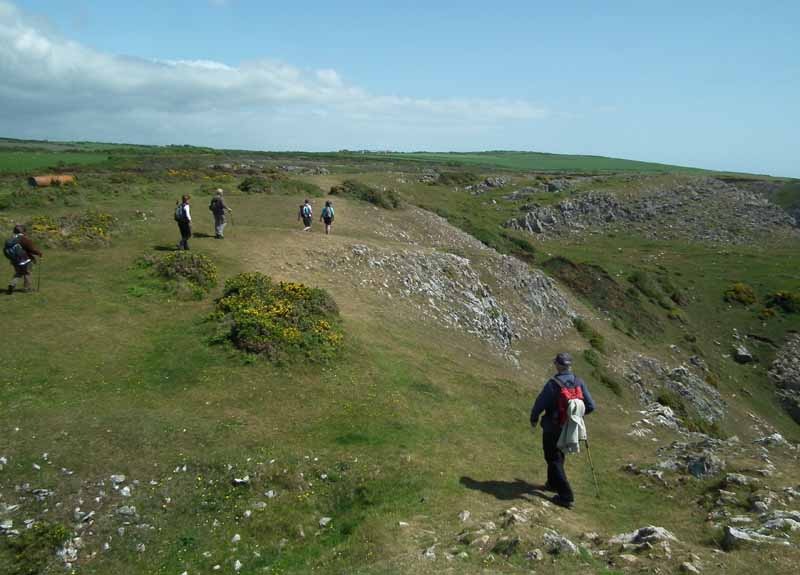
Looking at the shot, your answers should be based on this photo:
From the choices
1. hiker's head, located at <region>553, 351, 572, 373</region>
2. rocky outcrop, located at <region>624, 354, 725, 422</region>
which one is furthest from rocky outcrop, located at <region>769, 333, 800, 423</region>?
hiker's head, located at <region>553, 351, 572, 373</region>

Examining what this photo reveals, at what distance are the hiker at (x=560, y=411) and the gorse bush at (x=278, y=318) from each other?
945 centimetres

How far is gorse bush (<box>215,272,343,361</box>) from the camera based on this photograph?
64.1 feet

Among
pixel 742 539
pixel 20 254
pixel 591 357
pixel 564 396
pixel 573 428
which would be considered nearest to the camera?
pixel 742 539

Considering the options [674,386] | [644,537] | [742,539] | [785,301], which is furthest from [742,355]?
[644,537]

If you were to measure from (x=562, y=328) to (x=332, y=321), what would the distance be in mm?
23703

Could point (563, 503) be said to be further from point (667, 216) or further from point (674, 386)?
point (667, 216)

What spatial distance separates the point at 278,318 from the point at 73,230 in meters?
15.0

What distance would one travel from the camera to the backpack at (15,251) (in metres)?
20.5

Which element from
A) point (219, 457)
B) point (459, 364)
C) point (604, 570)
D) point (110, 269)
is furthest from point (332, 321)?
point (604, 570)

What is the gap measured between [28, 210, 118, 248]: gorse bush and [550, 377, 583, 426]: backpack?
24.9 meters

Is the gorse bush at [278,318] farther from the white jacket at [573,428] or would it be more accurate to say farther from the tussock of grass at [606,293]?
the tussock of grass at [606,293]

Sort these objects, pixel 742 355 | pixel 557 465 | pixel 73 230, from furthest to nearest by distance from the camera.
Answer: pixel 742 355, pixel 73 230, pixel 557 465

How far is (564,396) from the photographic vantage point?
11.9 m

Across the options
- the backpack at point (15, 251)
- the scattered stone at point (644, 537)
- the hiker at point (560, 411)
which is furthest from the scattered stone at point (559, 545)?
the backpack at point (15, 251)
